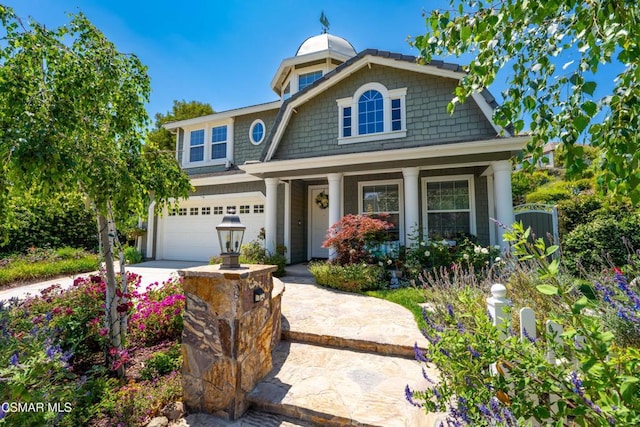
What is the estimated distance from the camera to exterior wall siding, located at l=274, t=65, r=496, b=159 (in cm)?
743

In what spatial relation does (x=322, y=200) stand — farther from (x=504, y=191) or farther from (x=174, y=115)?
(x=174, y=115)

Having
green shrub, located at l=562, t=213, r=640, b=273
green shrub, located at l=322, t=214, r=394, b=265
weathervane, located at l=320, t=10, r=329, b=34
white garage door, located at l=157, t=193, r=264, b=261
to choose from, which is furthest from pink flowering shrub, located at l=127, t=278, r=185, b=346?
weathervane, located at l=320, t=10, r=329, b=34

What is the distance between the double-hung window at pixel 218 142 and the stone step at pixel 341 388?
10423mm

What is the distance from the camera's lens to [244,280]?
2.69 m

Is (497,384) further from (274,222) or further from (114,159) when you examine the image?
(274,222)

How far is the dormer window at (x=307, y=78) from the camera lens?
11.5 meters

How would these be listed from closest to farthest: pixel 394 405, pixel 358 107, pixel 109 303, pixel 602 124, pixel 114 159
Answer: pixel 602 124 → pixel 394 405 → pixel 114 159 → pixel 109 303 → pixel 358 107

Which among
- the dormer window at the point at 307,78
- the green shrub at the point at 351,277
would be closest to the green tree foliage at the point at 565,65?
the green shrub at the point at 351,277

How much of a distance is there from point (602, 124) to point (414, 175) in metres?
5.49

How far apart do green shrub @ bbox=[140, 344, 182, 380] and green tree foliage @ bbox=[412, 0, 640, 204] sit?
3933mm

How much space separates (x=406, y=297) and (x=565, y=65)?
4.54 m

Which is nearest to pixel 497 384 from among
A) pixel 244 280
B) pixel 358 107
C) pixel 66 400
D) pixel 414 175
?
pixel 244 280

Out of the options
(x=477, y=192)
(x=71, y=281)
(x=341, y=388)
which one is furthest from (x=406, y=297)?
(x=71, y=281)

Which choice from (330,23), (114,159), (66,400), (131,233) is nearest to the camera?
(66,400)
